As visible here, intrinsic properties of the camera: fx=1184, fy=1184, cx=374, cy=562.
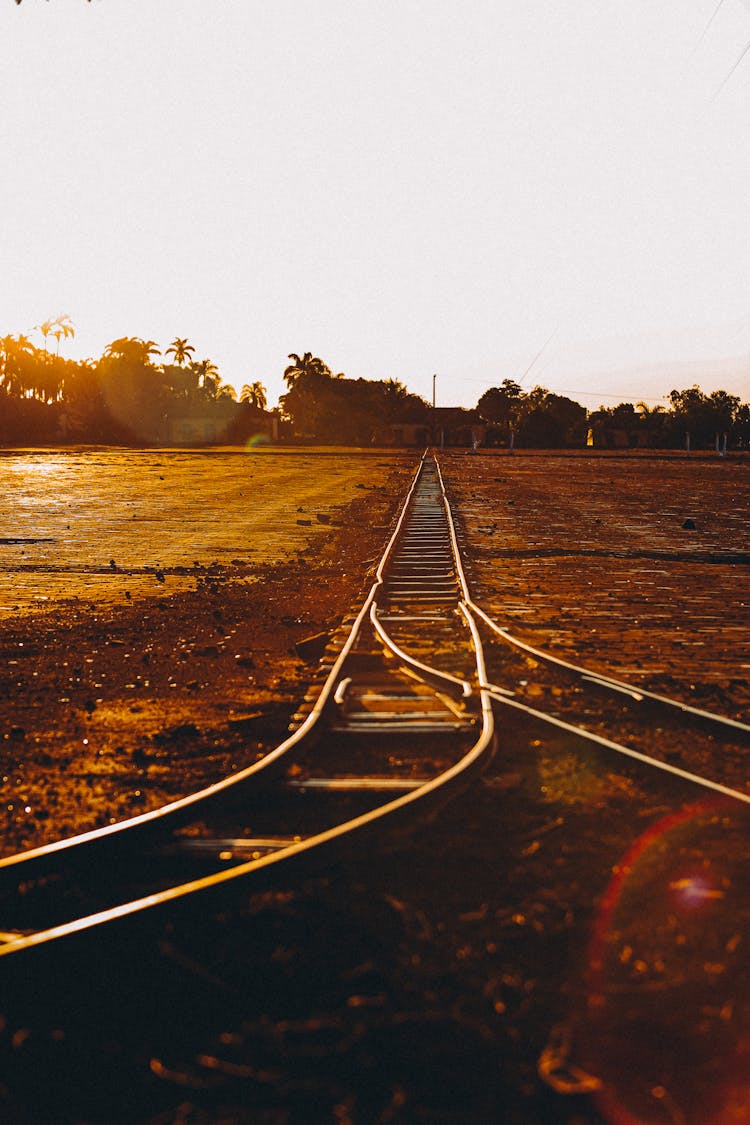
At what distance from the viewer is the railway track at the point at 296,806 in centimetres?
443

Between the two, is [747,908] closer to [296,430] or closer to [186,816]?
[186,816]

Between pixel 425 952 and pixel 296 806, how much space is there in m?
1.76

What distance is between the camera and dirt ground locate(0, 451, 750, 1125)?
10.5ft

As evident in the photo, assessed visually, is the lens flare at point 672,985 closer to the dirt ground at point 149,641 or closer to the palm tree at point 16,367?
the dirt ground at point 149,641

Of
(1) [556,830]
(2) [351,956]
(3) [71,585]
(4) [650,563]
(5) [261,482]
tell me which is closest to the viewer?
(2) [351,956]

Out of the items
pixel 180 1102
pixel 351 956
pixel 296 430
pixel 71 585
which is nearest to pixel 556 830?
pixel 351 956

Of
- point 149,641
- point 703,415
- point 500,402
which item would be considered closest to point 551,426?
point 703,415

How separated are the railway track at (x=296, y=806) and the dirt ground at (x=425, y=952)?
0.16 metres

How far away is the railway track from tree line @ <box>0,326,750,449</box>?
95.2m

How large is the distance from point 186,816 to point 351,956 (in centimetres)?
162

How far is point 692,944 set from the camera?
407 centimetres

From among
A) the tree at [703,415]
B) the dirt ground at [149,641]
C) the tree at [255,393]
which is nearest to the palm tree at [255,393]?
the tree at [255,393]

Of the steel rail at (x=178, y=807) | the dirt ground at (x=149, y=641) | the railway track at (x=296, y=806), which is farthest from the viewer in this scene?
the dirt ground at (x=149, y=641)

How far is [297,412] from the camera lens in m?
144
